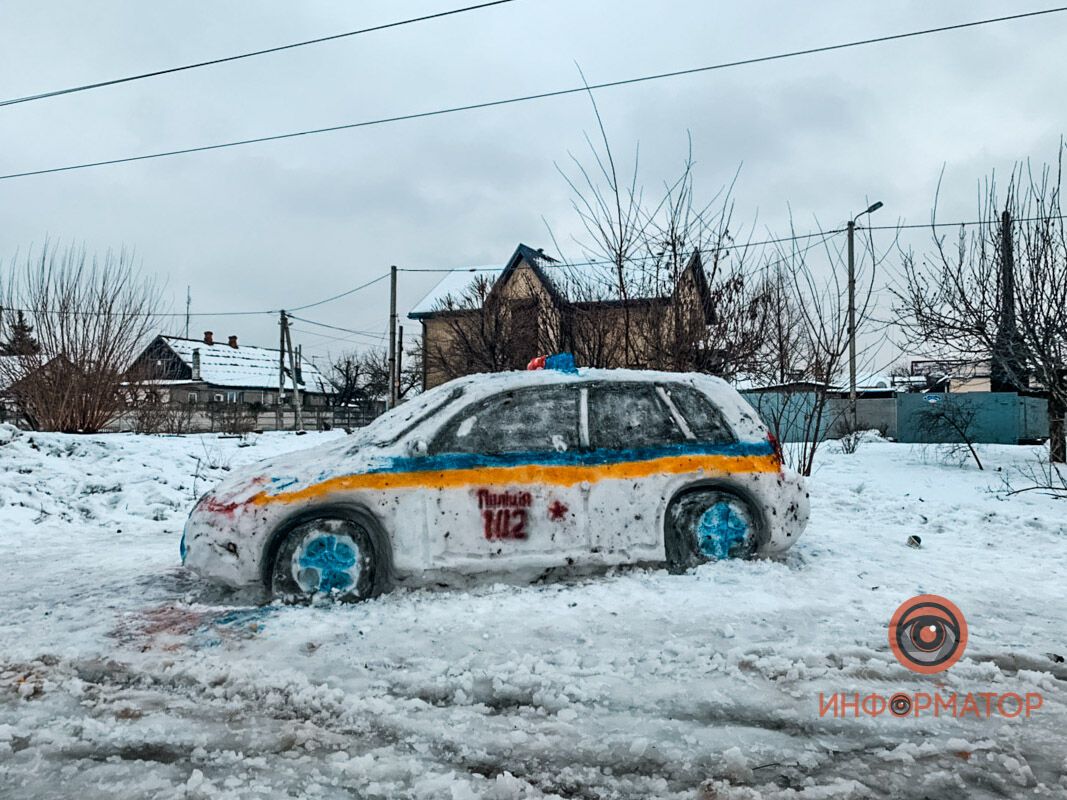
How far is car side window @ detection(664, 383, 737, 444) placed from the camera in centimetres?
481

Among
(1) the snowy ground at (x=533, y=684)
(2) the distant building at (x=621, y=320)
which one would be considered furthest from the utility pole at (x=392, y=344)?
(1) the snowy ground at (x=533, y=684)

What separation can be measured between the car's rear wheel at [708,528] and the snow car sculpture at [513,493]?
0.03ft

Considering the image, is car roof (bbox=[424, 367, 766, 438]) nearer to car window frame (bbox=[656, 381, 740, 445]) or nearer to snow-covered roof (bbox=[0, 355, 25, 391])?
car window frame (bbox=[656, 381, 740, 445])

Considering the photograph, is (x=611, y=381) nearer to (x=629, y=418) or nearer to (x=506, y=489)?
(x=629, y=418)

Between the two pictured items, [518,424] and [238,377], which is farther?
[238,377]

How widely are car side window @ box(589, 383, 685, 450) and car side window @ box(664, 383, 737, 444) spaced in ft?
0.38

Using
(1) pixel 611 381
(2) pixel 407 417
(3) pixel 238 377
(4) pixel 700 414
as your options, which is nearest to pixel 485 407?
(2) pixel 407 417

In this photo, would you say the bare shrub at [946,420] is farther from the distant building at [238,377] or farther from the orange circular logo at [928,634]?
the distant building at [238,377]

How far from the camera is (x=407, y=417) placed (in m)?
4.66

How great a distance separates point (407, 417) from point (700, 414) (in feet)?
7.04

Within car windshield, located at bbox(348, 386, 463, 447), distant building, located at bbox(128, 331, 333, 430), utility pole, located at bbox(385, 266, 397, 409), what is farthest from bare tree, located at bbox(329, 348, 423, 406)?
car windshield, located at bbox(348, 386, 463, 447)

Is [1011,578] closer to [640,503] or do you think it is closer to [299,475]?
[640,503]

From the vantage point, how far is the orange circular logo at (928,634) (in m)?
3.17

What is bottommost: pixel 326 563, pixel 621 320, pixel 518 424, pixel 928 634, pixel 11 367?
pixel 928 634
